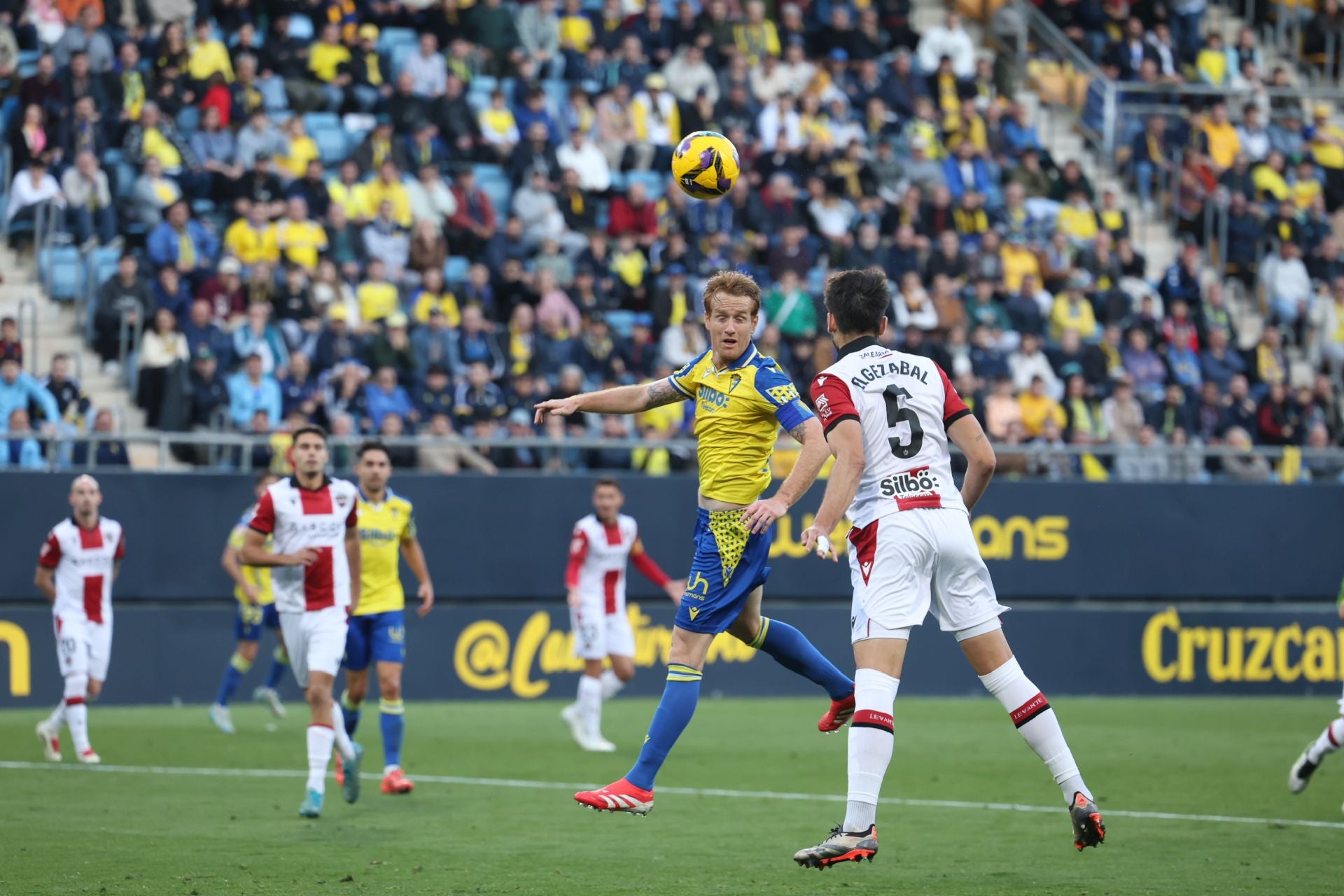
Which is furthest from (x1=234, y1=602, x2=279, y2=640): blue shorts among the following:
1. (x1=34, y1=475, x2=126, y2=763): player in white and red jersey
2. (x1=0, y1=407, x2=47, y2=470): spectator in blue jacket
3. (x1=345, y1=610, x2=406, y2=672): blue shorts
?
(x1=345, y1=610, x2=406, y2=672): blue shorts

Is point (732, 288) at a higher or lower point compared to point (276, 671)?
higher

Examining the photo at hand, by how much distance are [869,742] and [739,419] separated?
1.97 meters

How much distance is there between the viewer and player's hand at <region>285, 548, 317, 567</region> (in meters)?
11.6

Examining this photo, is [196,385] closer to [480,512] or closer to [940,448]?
[480,512]

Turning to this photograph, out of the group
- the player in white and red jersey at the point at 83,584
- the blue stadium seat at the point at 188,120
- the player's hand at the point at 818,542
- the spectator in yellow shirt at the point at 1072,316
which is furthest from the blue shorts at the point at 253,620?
the spectator in yellow shirt at the point at 1072,316

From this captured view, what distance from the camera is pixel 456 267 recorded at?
23.3m

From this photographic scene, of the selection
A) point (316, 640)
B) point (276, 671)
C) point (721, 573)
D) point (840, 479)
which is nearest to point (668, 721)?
point (721, 573)

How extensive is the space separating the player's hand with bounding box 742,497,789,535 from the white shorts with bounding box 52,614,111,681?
8430 mm

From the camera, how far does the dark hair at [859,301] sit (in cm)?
871

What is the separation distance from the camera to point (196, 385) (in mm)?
19875

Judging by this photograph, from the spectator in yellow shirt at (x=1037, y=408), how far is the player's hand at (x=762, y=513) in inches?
588

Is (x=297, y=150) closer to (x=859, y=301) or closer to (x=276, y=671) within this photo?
(x=276, y=671)

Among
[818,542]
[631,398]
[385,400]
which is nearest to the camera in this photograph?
[818,542]

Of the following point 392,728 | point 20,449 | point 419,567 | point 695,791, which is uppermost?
point 20,449
